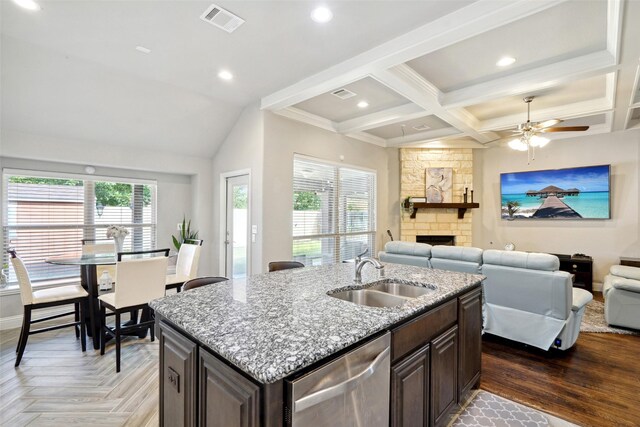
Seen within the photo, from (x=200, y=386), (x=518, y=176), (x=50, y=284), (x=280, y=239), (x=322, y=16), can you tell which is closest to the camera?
(x=200, y=386)

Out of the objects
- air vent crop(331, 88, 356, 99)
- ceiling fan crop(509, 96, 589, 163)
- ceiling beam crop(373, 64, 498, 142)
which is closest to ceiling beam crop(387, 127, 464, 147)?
ceiling beam crop(373, 64, 498, 142)

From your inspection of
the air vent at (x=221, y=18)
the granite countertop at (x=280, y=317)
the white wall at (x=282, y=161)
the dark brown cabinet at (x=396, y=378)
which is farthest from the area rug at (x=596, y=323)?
the air vent at (x=221, y=18)

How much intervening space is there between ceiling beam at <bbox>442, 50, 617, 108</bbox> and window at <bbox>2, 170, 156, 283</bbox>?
505 centimetres

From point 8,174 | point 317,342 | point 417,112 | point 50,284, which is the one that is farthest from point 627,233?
point 8,174

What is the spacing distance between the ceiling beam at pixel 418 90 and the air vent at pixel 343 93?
68cm

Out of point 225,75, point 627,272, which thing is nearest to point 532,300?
point 627,272

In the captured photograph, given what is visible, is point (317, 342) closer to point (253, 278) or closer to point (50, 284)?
point (253, 278)

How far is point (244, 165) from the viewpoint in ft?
15.2

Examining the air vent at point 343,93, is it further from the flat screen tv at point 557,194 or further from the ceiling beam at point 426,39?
the flat screen tv at point 557,194

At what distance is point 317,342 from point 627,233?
22.7 feet

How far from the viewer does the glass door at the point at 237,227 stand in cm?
470

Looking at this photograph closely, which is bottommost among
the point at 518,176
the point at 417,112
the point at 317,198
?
the point at 317,198

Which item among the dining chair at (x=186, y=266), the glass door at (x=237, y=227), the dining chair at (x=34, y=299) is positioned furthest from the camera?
the glass door at (x=237, y=227)

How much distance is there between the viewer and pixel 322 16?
8.16 ft
